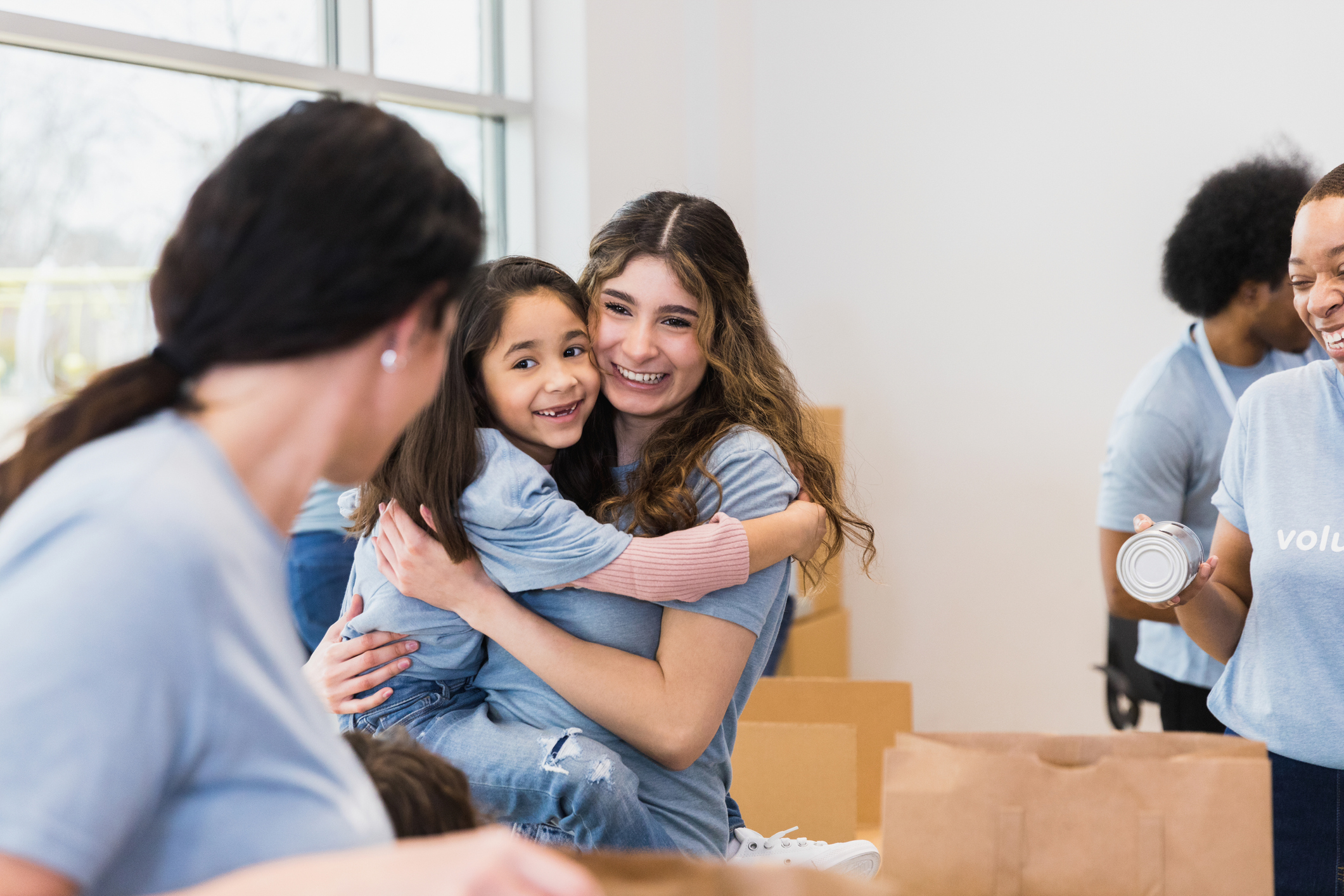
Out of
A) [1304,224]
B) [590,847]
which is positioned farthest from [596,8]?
[590,847]

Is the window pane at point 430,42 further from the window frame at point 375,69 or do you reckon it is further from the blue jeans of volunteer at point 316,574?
the blue jeans of volunteer at point 316,574

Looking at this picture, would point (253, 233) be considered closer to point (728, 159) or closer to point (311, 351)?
point (311, 351)

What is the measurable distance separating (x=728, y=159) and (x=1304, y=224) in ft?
8.45

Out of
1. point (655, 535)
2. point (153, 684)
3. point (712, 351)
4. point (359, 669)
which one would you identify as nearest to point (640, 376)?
point (712, 351)

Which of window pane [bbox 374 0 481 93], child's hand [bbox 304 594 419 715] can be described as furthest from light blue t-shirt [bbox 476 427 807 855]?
window pane [bbox 374 0 481 93]

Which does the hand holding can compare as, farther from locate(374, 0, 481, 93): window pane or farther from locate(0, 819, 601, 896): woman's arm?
locate(374, 0, 481, 93): window pane

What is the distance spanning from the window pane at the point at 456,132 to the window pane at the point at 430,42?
86mm

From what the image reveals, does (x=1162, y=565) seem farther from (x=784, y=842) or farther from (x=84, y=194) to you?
(x=84, y=194)

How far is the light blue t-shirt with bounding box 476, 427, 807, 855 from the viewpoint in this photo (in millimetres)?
1271

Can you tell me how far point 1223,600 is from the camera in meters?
1.42

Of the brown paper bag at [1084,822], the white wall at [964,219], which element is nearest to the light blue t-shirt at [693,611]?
the brown paper bag at [1084,822]

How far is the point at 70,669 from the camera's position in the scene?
1.65 ft

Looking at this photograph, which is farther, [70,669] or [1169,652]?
[1169,652]

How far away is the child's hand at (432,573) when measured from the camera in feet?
4.21
